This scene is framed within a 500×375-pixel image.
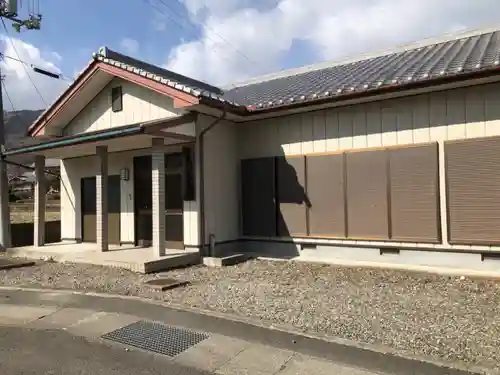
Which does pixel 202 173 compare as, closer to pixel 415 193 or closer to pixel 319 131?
pixel 319 131

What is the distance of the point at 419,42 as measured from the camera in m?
11.7

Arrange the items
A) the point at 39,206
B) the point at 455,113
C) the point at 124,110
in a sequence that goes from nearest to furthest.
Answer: the point at 455,113 → the point at 124,110 → the point at 39,206

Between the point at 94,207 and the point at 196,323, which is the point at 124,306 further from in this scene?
the point at 94,207

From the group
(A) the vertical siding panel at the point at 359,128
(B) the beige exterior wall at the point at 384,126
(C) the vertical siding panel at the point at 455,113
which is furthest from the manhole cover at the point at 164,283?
(C) the vertical siding panel at the point at 455,113

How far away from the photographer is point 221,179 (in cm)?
998

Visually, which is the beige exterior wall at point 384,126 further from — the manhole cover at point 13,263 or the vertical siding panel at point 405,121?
the manhole cover at point 13,263

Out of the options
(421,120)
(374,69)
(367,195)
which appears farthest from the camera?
(374,69)

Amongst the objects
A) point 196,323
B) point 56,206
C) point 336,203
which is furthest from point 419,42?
point 56,206

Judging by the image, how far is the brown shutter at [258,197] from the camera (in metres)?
9.76

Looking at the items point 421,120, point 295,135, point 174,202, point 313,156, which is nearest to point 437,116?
point 421,120

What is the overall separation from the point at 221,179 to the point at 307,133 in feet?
7.50

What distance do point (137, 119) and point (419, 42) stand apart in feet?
26.1

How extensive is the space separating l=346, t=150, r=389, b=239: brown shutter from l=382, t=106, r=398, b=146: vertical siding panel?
0.86 feet

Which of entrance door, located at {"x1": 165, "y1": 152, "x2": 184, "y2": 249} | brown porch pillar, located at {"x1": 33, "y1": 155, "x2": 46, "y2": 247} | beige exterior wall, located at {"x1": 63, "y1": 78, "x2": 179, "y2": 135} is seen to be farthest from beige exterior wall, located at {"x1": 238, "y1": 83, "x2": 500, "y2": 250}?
brown porch pillar, located at {"x1": 33, "y1": 155, "x2": 46, "y2": 247}
